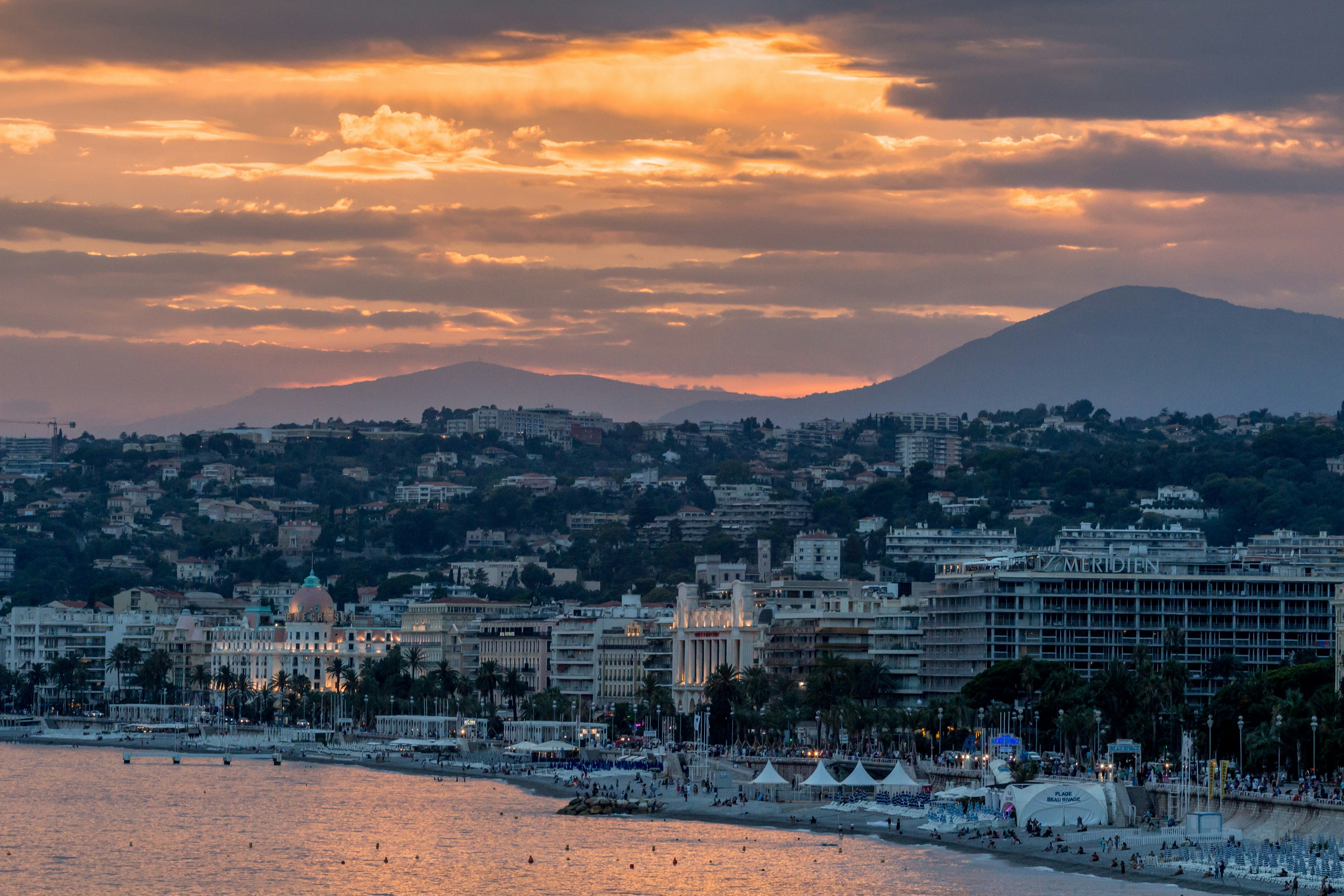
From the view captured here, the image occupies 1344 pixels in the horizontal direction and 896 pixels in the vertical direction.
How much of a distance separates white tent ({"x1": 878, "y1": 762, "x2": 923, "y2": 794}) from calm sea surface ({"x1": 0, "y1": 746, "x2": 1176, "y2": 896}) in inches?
282

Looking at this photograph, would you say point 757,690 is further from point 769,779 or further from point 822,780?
point 822,780

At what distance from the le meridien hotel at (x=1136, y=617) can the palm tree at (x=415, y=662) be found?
65406 mm

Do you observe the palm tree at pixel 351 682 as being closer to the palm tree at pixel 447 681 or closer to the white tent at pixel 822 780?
the palm tree at pixel 447 681

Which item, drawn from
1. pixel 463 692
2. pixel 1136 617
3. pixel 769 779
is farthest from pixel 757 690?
pixel 463 692

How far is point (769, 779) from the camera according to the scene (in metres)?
112

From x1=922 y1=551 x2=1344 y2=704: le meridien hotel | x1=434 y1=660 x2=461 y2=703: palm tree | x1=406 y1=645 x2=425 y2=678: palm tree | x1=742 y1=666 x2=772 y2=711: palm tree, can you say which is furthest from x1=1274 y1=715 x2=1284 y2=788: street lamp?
x1=406 y1=645 x2=425 y2=678: palm tree

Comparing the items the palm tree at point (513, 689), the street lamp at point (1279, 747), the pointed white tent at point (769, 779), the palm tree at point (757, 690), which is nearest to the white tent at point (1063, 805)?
the street lamp at point (1279, 747)

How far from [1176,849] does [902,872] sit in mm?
9588

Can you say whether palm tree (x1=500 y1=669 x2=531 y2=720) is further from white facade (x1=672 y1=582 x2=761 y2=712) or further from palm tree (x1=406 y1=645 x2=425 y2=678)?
white facade (x1=672 y1=582 x2=761 y2=712)

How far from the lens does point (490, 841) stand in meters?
98.4

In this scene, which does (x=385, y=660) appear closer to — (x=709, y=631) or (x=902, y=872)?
(x=709, y=631)

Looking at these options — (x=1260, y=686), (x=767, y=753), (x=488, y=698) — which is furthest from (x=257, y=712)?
(x=1260, y=686)

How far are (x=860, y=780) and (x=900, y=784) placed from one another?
311 centimetres

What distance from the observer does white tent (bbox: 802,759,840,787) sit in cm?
10931
